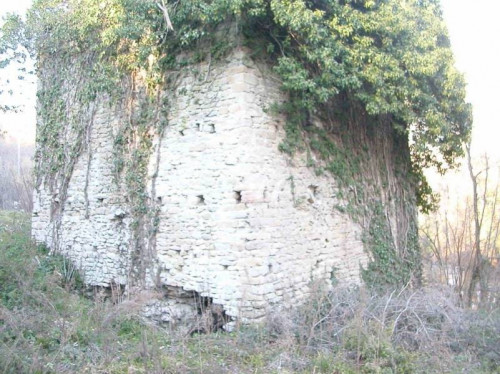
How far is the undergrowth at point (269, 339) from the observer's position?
5551mm

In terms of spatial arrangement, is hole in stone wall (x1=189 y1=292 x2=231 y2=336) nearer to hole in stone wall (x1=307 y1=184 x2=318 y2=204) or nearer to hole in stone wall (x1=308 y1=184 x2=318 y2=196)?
hole in stone wall (x1=307 y1=184 x2=318 y2=204)

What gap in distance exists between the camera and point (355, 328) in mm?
6469

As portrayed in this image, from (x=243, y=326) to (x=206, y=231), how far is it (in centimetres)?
154

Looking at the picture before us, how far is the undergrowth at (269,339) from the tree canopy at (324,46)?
126 inches

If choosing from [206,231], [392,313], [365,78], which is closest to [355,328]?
[392,313]

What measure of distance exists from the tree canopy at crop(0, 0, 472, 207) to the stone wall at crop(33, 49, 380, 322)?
0.56 metres

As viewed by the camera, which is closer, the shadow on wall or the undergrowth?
the undergrowth

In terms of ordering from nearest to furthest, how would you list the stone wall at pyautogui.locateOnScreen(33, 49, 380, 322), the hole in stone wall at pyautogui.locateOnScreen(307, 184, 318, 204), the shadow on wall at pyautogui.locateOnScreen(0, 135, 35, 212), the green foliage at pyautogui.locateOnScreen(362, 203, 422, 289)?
the stone wall at pyautogui.locateOnScreen(33, 49, 380, 322), the hole in stone wall at pyautogui.locateOnScreen(307, 184, 318, 204), the green foliage at pyautogui.locateOnScreen(362, 203, 422, 289), the shadow on wall at pyautogui.locateOnScreen(0, 135, 35, 212)

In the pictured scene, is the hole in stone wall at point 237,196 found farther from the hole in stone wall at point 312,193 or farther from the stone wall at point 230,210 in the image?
the hole in stone wall at point 312,193

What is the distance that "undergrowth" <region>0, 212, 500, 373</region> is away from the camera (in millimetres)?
5551

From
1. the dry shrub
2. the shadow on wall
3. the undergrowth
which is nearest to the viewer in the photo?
the undergrowth

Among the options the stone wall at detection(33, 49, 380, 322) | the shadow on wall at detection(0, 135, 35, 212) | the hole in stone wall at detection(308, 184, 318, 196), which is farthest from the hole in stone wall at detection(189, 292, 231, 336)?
the shadow on wall at detection(0, 135, 35, 212)

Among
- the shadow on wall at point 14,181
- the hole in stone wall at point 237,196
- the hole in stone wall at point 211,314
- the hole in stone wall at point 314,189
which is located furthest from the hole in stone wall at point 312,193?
the shadow on wall at point 14,181

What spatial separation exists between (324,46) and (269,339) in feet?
14.7
